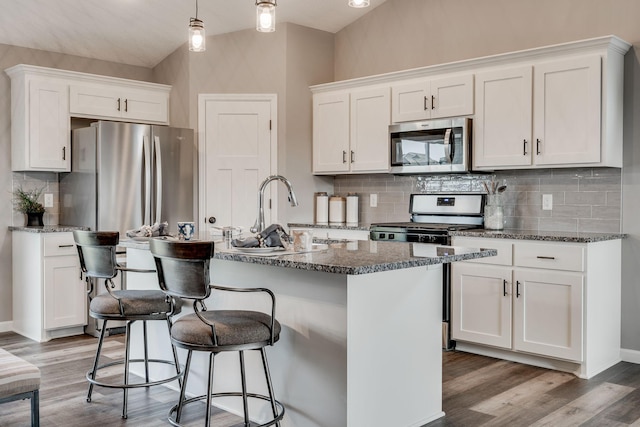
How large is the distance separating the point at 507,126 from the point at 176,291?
2.76 meters

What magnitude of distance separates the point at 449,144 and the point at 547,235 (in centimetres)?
104

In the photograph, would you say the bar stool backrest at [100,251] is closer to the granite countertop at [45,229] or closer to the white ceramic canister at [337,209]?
the granite countertop at [45,229]

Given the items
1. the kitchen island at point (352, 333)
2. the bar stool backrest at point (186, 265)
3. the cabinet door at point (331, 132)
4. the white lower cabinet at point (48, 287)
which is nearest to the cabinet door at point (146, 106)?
the white lower cabinet at point (48, 287)

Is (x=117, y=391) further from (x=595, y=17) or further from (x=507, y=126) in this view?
(x=595, y=17)

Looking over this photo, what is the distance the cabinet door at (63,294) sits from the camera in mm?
4508

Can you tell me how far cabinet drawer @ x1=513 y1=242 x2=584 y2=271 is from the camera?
359 centimetres

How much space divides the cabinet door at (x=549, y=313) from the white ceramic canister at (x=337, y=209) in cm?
193

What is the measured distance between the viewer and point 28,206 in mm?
4762

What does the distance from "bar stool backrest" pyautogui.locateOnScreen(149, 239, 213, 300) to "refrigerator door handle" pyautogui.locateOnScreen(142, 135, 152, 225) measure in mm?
2540

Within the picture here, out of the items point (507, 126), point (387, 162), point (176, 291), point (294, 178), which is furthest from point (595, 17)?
point (176, 291)

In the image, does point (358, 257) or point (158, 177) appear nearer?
point (358, 257)

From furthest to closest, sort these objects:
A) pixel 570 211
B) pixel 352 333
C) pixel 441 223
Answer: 1. pixel 441 223
2. pixel 570 211
3. pixel 352 333

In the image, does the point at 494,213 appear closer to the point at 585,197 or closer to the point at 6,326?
the point at 585,197

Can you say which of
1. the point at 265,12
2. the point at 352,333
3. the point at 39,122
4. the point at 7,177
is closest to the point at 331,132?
the point at 39,122
